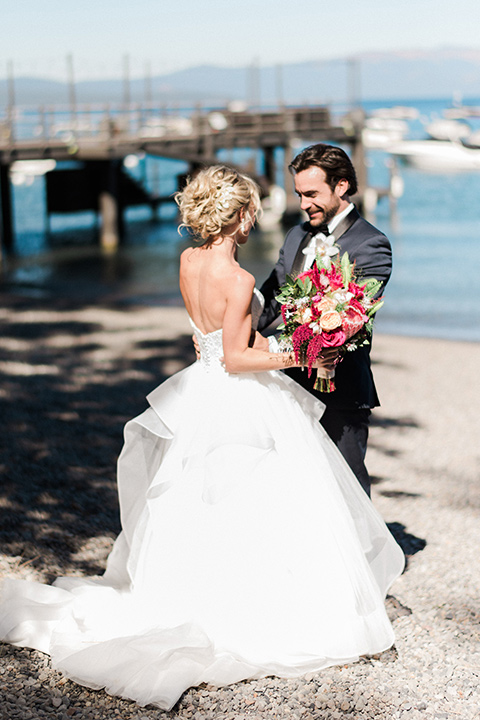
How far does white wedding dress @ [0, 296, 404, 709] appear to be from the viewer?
3.29 m

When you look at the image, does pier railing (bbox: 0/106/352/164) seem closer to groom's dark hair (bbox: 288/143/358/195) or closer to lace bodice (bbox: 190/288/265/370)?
groom's dark hair (bbox: 288/143/358/195)

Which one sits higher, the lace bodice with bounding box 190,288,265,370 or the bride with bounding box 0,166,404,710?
the lace bodice with bounding box 190,288,265,370

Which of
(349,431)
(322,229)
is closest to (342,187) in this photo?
(322,229)

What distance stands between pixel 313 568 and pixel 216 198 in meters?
1.63

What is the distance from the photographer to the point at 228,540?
346cm

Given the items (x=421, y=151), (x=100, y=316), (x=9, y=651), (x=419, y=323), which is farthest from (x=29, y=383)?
(x=421, y=151)

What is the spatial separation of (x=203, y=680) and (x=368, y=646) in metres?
0.74

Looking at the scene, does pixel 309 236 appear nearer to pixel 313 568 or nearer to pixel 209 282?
pixel 209 282

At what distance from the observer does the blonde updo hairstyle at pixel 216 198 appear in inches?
132

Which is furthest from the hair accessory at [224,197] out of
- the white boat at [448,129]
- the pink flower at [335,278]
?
the white boat at [448,129]

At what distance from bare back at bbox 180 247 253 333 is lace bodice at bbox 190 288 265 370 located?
0.03m

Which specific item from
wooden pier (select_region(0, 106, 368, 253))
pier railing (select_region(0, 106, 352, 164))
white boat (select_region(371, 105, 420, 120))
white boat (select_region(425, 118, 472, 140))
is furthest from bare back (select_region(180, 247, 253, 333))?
white boat (select_region(371, 105, 420, 120))

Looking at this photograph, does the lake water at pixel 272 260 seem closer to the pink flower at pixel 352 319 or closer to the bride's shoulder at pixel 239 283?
the pink flower at pixel 352 319

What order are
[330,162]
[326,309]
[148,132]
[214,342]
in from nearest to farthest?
[326,309], [214,342], [330,162], [148,132]
